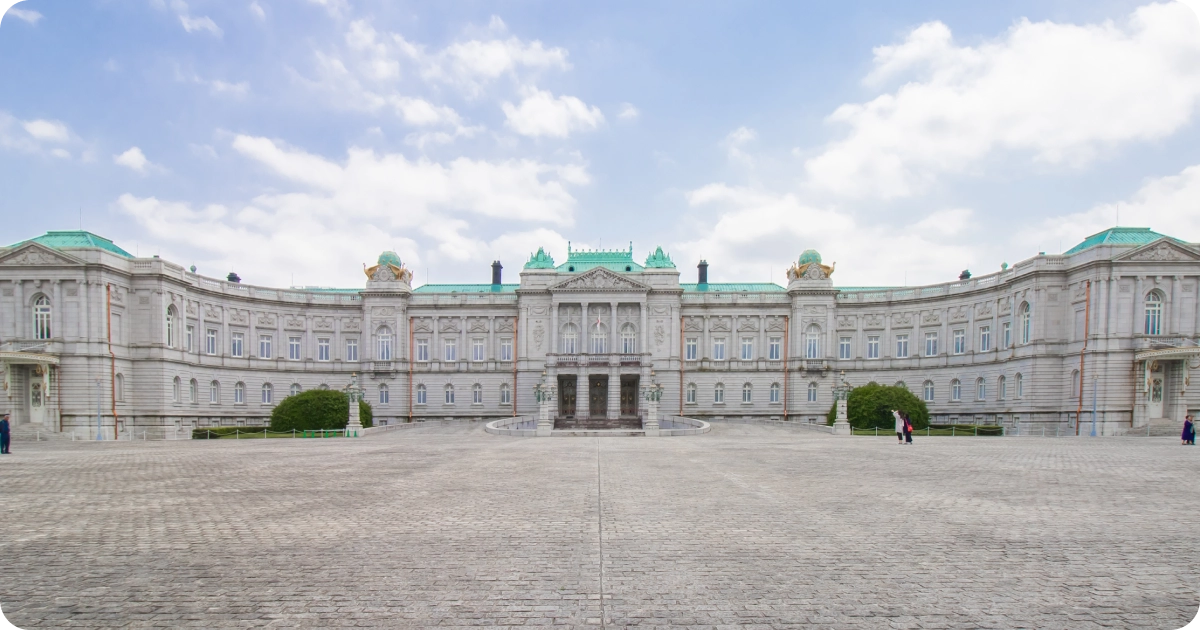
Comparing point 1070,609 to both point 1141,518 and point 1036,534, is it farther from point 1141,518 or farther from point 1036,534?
point 1141,518

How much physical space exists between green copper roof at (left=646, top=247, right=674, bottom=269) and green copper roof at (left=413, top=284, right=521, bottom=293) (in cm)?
1576

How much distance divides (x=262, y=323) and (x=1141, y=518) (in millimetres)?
69119

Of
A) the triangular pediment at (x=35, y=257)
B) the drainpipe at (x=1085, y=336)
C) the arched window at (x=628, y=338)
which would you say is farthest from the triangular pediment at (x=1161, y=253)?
the triangular pediment at (x=35, y=257)

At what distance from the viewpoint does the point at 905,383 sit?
217 ft

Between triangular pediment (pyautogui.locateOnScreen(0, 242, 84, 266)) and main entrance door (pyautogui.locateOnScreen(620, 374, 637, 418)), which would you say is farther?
main entrance door (pyautogui.locateOnScreen(620, 374, 637, 418))

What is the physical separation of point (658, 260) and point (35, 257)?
5310cm

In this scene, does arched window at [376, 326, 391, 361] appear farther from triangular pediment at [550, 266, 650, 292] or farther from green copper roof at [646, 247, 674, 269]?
green copper roof at [646, 247, 674, 269]

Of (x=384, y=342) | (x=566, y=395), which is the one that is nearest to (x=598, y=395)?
(x=566, y=395)

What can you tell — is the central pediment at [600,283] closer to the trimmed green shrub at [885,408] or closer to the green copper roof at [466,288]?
the green copper roof at [466,288]

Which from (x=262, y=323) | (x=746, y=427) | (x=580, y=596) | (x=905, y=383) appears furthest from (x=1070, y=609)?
(x=262, y=323)

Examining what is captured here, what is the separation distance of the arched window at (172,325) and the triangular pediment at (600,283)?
33.4 m

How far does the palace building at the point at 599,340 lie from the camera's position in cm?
4803

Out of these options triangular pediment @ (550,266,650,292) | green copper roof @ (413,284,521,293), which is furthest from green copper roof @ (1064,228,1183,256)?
green copper roof @ (413,284,521,293)

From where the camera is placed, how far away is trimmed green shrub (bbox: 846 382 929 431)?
48.2 metres
